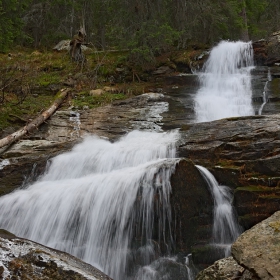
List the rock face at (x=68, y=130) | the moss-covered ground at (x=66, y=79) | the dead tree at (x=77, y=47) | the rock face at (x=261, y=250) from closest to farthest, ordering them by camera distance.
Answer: the rock face at (x=261, y=250)
the rock face at (x=68, y=130)
the moss-covered ground at (x=66, y=79)
the dead tree at (x=77, y=47)

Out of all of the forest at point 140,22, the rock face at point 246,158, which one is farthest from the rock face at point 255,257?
the forest at point 140,22

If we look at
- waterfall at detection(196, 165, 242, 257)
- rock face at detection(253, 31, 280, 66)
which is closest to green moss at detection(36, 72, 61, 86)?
rock face at detection(253, 31, 280, 66)

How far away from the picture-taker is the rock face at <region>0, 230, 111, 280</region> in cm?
371

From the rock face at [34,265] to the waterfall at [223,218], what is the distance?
7.65 ft

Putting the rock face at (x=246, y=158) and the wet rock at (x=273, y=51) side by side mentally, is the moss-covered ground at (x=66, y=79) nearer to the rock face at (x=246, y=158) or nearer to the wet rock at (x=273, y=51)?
the wet rock at (x=273, y=51)

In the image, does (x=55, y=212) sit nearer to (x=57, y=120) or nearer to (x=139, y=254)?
(x=139, y=254)

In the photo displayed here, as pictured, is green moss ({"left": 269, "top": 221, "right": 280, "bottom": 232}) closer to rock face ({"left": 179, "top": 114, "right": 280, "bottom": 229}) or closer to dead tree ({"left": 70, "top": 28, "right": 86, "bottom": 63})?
rock face ({"left": 179, "top": 114, "right": 280, "bottom": 229})

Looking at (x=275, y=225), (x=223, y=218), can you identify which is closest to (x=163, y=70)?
(x=223, y=218)

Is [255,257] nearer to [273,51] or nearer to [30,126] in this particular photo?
[30,126]

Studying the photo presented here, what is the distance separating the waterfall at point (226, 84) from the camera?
1117 centimetres

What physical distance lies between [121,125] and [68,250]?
16.2 feet

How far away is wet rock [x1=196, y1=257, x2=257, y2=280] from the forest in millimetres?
11711

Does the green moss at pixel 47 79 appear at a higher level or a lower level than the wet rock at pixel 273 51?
lower

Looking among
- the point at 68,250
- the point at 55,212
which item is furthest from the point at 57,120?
the point at 68,250
